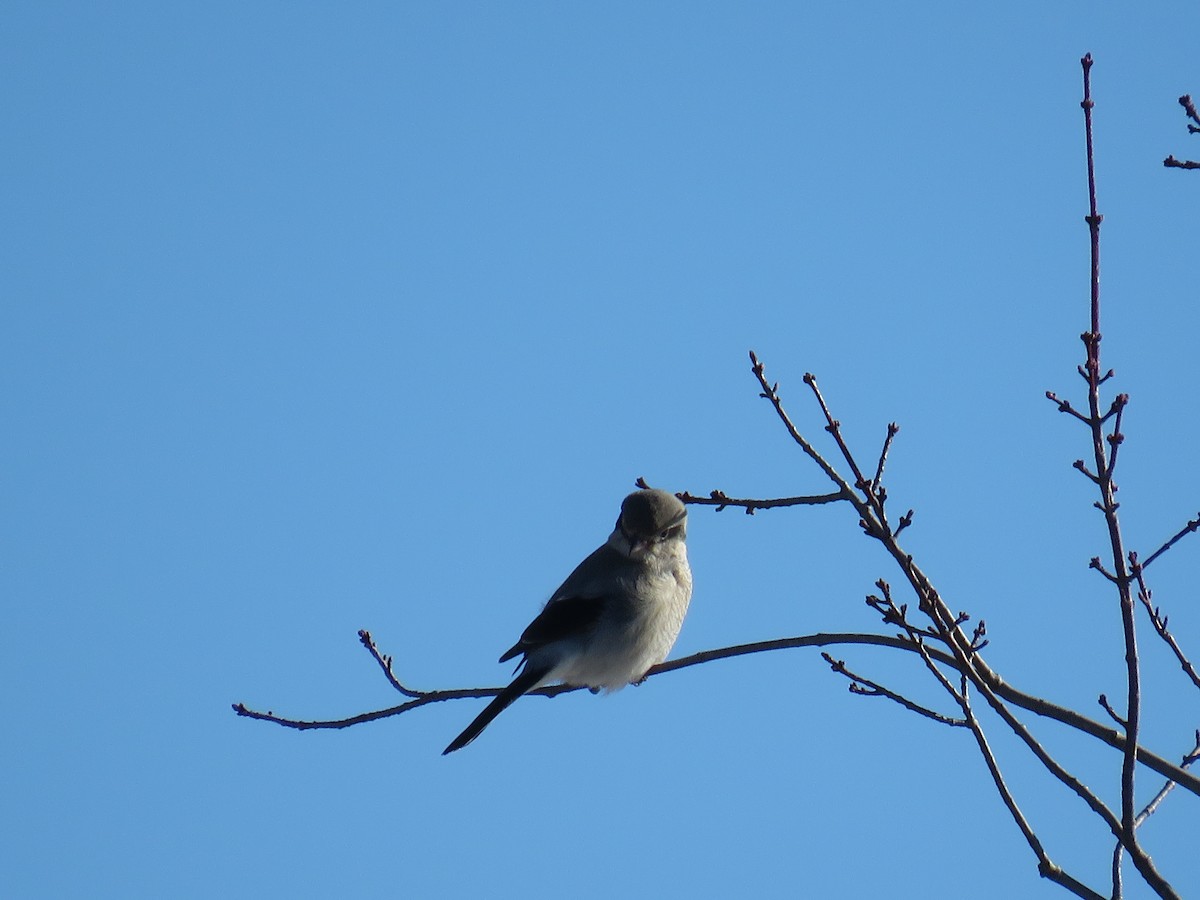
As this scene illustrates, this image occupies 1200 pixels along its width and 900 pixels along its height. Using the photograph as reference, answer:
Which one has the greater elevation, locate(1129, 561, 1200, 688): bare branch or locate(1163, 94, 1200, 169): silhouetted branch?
locate(1163, 94, 1200, 169): silhouetted branch

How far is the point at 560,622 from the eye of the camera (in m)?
6.02

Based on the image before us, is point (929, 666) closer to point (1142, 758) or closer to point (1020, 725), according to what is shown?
point (1020, 725)

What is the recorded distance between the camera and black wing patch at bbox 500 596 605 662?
596 cm

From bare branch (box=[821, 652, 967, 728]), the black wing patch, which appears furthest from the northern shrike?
bare branch (box=[821, 652, 967, 728])

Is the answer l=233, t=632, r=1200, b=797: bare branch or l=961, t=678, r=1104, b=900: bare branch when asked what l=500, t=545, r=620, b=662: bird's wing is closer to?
l=233, t=632, r=1200, b=797: bare branch

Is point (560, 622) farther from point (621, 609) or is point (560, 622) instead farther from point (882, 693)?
point (882, 693)

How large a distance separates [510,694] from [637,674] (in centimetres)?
94

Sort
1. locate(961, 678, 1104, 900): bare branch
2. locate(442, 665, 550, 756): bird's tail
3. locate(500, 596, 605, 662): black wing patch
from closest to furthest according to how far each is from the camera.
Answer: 1. locate(961, 678, 1104, 900): bare branch
2. locate(442, 665, 550, 756): bird's tail
3. locate(500, 596, 605, 662): black wing patch

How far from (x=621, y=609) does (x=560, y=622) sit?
313 millimetres

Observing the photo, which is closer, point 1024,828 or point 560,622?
point 1024,828

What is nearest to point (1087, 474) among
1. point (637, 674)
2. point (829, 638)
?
point (829, 638)

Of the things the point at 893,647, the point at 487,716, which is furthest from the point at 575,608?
the point at 893,647

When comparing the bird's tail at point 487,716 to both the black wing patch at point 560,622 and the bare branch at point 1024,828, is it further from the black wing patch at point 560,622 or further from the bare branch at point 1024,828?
the bare branch at point 1024,828

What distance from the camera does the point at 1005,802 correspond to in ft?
10.5
